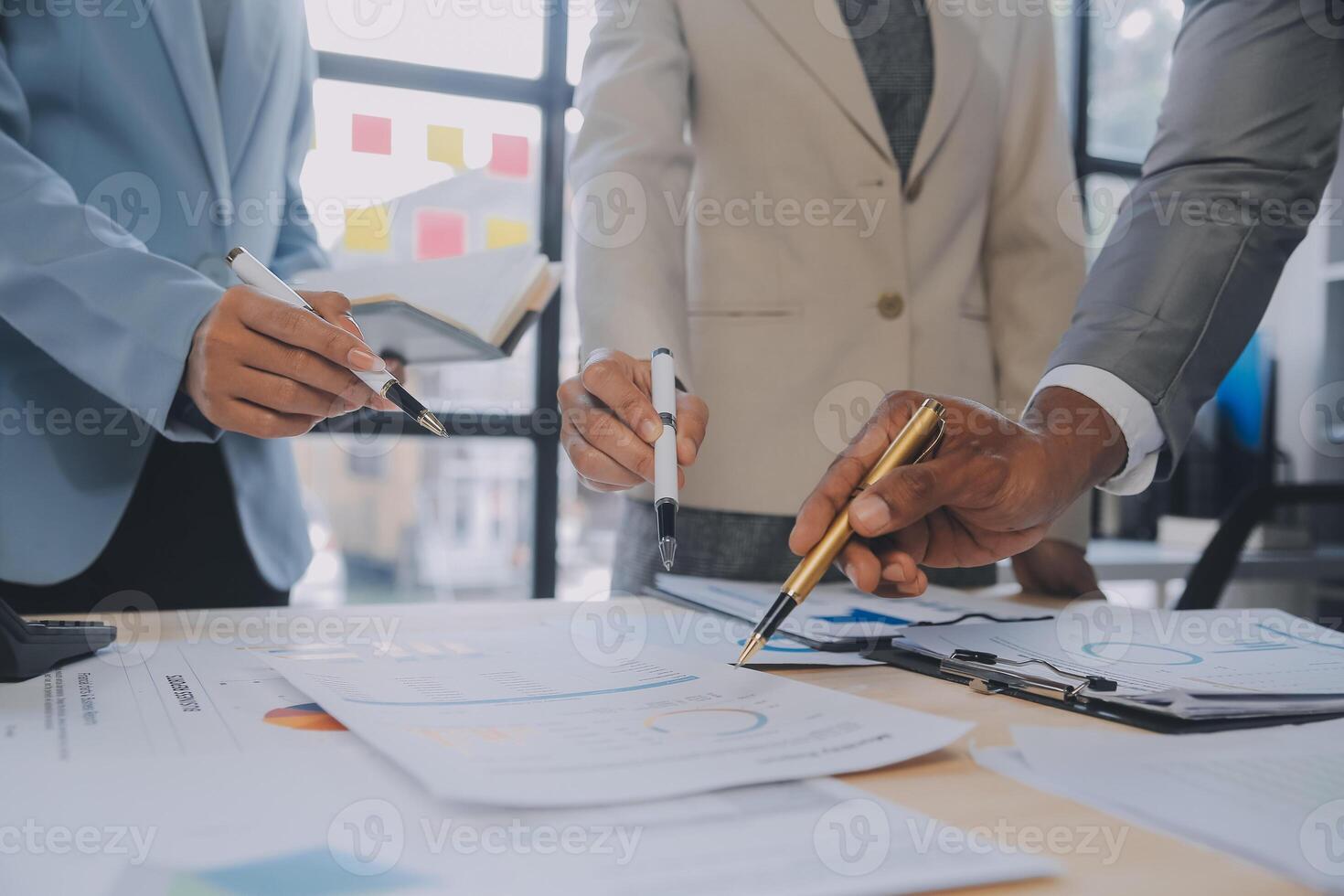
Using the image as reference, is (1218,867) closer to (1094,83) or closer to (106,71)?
(106,71)

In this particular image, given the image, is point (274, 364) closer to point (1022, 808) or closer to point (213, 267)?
point (213, 267)

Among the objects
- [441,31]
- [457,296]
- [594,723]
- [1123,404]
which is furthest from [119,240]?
[441,31]

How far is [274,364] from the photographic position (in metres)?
0.82

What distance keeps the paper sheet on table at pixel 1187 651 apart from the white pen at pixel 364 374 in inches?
17.5

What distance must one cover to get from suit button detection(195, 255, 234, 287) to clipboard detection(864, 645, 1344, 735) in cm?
89

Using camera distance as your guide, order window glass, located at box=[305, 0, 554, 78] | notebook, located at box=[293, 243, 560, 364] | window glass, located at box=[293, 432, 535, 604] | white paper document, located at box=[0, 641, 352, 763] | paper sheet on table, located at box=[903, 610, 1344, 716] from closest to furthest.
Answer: white paper document, located at box=[0, 641, 352, 763], paper sheet on table, located at box=[903, 610, 1344, 716], notebook, located at box=[293, 243, 560, 364], window glass, located at box=[305, 0, 554, 78], window glass, located at box=[293, 432, 535, 604]

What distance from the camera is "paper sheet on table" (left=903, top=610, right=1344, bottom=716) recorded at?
2.07 ft

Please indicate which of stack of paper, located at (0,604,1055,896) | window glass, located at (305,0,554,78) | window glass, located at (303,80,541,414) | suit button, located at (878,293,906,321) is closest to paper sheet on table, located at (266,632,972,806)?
stack of paper, located at (0,604,1055,896)

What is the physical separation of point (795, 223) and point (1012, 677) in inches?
31.9

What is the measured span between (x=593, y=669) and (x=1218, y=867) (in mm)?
411

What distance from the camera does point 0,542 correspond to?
99 centimetres

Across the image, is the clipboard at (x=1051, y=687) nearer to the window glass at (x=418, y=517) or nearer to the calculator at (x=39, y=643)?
the calculator at (x=39, y=643)

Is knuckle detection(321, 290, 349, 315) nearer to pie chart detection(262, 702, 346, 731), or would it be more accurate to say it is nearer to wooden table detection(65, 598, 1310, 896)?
pie chart detection(262, 702, 346, 731)

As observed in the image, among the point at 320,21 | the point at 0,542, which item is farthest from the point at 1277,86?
the point at 320,21
